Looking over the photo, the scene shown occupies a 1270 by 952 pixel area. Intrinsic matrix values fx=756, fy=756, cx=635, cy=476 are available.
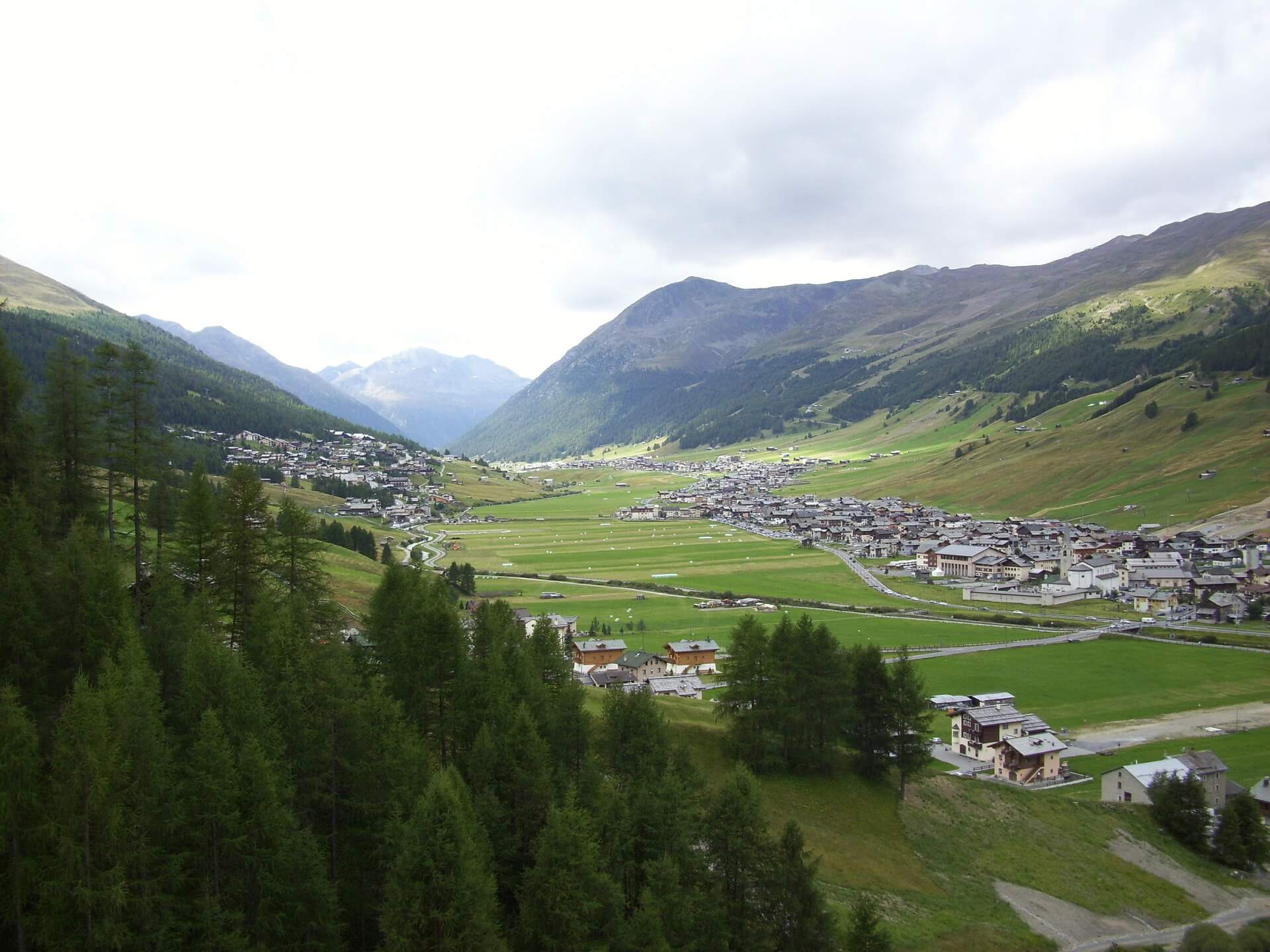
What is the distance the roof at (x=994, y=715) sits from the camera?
2265 inches

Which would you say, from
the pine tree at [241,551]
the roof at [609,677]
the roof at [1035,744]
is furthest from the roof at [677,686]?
the pine tree at [241,551]

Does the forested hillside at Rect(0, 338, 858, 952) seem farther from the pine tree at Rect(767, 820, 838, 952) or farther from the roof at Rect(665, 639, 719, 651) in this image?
the roof at Rect(665, 639, 719, 651)

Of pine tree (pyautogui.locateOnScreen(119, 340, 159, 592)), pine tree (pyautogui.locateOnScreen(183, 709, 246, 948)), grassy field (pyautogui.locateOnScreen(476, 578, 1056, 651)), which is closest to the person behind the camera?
pine tree (pyautogui.locateOnScreen(183, 709, 246, 948))

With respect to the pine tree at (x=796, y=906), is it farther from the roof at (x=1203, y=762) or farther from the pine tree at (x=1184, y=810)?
the roof at (x=1203, y=762)

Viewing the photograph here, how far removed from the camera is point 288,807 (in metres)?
21.4

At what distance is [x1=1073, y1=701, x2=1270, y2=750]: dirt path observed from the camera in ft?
194

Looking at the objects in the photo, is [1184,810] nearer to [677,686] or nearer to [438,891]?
[677,686]

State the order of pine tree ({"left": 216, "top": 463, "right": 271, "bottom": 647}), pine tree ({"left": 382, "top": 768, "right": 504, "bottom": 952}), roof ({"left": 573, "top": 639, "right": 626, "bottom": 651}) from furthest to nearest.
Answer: roof ({"left": 573, "top": 639, "right": 626, "bottom": 651}) < pine tree ({"left": 216, "top": 463, "right": 271, "bottom": 647}) < pine tree ({"left": 382, "top": 768, "right": 504, "bottom": 952})

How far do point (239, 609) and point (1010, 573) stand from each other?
121233 mm

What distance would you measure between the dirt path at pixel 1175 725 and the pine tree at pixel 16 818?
6450cm

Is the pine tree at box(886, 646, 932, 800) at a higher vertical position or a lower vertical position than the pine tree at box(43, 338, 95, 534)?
lower

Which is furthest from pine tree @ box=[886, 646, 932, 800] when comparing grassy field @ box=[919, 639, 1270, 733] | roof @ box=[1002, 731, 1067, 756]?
grassy field @ box=[919, 639, 1270, 733]

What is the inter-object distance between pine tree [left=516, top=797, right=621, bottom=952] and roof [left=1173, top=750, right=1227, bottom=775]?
152ft

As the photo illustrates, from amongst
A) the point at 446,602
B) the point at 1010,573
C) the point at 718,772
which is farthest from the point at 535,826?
the point at 1010,573
